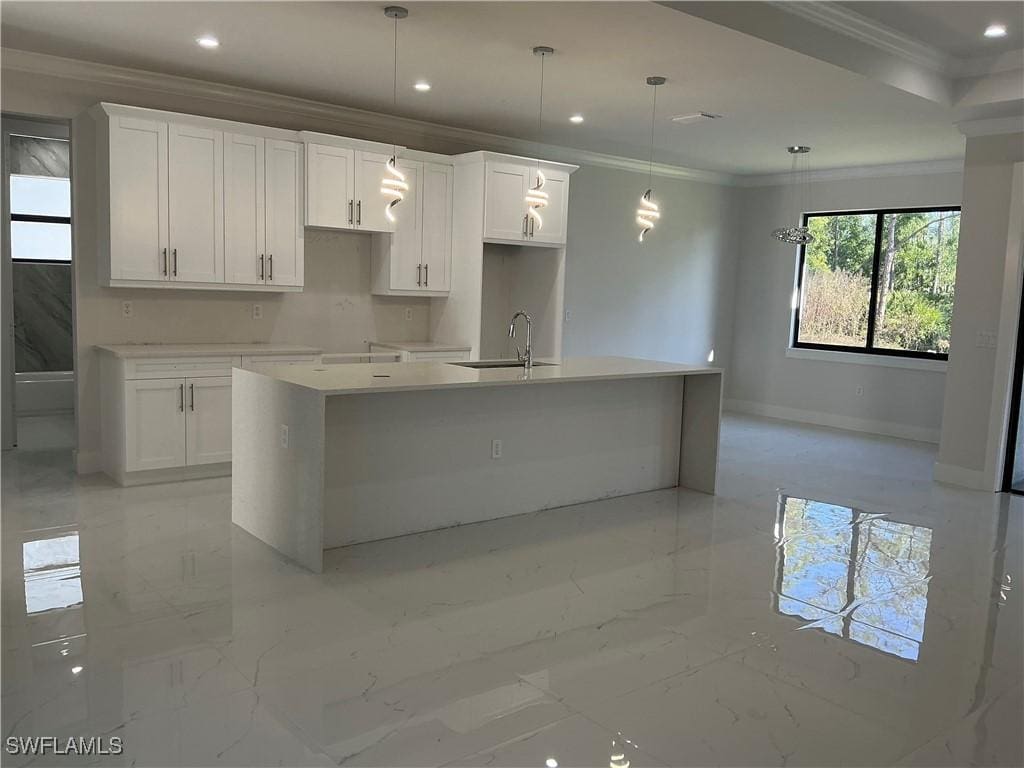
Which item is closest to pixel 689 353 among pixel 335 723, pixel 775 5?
pixel 775 5

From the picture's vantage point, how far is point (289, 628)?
3.28 m

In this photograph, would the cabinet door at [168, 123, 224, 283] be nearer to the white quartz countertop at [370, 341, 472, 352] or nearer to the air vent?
the white quartz countertop at [370, 341, 472, 352]

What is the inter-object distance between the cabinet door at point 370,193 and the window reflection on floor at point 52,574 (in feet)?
10.6

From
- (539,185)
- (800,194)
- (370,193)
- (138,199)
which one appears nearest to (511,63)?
(539,185)

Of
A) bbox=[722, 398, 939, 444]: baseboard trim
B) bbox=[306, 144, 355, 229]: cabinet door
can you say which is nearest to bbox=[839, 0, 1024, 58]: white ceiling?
bbox=[306, 144, 355, 229]: cabinet door

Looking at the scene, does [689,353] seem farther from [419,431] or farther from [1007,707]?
[1007,707]

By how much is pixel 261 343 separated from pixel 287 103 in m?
1.90

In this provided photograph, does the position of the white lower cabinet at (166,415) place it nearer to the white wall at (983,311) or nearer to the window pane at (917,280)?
the white wall at (983,311)

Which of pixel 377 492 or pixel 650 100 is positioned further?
pixel 650 100

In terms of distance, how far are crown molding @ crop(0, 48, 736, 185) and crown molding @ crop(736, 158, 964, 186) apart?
1017 millimetres

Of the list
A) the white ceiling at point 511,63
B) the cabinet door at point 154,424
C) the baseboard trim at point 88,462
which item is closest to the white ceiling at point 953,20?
the white ceiling at point 511,63

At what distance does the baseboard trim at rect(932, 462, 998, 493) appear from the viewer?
20.7 ft

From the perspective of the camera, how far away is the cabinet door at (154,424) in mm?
5395

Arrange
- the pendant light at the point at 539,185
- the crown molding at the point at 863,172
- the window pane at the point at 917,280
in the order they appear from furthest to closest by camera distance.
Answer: the window pane at the point at 917,280 < the crown molding at the point at 863,172 < the pendant light at the point at 539,185
